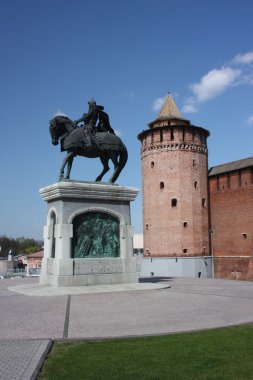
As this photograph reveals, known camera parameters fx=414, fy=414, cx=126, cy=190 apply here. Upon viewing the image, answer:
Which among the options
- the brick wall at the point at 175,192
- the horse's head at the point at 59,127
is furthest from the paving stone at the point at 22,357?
the brick wall at the point at 175,192

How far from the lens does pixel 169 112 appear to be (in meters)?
39.2

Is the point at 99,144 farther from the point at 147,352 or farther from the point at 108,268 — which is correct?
the point at 147,352

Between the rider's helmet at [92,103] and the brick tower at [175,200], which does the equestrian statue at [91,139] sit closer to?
the rider's helmet at [92,103]

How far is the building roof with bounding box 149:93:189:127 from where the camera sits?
38309 mm

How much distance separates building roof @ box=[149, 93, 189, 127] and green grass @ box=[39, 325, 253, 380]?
33.2m

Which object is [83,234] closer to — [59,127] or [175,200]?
[59,127]

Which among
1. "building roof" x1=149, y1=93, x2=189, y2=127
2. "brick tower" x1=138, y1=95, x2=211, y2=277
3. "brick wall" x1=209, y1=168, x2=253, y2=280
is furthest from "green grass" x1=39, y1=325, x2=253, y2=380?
"building roof" x1=149, y1=93, x2=189, y2=127

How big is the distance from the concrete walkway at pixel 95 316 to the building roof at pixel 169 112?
28.1 metres

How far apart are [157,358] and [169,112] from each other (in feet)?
117

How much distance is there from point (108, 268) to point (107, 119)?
5.23 metres

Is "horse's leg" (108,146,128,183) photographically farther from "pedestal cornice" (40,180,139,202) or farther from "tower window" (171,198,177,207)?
"tower window" (171,198,177,207)

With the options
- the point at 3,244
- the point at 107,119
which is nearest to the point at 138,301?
the point at 107,119

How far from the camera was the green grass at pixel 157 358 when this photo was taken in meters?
4.43

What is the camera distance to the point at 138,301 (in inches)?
390
